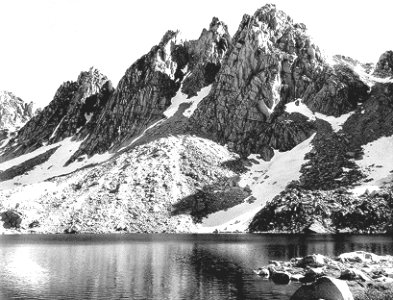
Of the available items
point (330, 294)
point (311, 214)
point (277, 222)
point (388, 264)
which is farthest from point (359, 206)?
point (330, 294)

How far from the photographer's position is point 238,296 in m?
54.8

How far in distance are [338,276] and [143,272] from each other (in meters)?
27.3

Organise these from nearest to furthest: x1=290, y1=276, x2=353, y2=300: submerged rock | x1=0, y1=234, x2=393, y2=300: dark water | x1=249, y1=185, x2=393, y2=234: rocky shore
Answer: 1. x1=290, y1=276, x2=353, y2=300: submerged rock
2. x1=0, y1=234, x2=393, y2=300: dark water
3. x1=249, y1=185, x2=393, y2=234: rocky shore

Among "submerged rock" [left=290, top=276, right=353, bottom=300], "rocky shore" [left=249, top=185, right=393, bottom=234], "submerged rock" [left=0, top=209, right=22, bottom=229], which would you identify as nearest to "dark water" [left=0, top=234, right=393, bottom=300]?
"submerged rock" [left=290, top=276, right=353, bottom=300]

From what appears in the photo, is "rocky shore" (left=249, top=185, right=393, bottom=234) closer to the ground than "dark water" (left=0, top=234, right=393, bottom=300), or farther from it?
farther from it

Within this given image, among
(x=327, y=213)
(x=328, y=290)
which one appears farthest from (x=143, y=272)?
(x=327, y=213)

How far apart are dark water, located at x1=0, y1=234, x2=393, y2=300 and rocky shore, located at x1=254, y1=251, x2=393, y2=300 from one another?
14.7 feet

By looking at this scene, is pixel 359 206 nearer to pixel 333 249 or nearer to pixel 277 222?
pixel 277 222

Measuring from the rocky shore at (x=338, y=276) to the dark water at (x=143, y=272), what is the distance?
4466mm

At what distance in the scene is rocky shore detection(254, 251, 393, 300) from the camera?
147ft

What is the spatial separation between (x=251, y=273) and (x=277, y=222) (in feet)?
362

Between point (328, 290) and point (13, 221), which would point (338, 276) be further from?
point (13, 221)

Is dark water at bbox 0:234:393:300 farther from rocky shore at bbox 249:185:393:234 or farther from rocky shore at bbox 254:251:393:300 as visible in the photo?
rocky shore at bbox 249:185:393:234

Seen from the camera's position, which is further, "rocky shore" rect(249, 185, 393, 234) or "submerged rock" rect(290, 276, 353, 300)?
"rocky shore" rect(249, 185, 393, 234)
